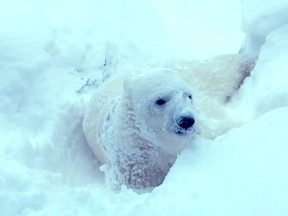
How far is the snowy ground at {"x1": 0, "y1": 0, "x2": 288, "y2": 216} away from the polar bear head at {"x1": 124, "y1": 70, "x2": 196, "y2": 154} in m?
0.41

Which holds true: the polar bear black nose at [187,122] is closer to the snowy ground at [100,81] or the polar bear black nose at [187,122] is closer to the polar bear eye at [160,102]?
the polar bear eye at [160,102]

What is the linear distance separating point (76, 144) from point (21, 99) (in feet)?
1.82

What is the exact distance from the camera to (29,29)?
4.39m

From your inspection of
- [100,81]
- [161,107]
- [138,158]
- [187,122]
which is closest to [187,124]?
[187,122]

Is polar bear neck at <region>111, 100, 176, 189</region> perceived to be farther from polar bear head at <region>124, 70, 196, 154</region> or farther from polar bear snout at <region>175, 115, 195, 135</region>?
polar bear snout at <region>175, 115, 195, 135</region>

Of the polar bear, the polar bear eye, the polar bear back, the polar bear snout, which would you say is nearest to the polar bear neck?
the polar bear

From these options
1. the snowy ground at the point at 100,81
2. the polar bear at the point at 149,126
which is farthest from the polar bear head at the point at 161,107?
the snowy ground at the point at 100,81

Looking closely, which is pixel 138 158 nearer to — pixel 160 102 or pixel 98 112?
pixel 160 102

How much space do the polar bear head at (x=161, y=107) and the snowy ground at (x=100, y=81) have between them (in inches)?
16.3

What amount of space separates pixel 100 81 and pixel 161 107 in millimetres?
1653

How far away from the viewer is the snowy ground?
1.90 metres

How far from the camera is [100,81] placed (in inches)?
183

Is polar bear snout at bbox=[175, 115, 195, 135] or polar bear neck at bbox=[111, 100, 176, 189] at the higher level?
polar bear snout at bbox=[175, 115, 195, 135]

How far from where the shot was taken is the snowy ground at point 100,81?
1903 millimetres
